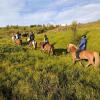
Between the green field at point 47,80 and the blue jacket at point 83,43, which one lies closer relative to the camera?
the green field at point 47,80

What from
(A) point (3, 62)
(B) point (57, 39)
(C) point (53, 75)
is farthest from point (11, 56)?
(B) point (57, 39)

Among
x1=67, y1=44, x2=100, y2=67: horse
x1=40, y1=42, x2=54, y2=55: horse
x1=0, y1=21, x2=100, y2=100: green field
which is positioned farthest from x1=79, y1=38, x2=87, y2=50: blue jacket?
x1=40, y1=42, x2=54, y2=55: horse

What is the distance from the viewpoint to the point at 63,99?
1427cm

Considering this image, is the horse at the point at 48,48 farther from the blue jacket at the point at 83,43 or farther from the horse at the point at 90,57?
the horse at the point at 90,57

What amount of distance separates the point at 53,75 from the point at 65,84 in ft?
3.89

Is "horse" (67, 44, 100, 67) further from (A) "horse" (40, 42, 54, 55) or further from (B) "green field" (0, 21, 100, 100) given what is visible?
(A) "horse" (40, 42, 54, 55)

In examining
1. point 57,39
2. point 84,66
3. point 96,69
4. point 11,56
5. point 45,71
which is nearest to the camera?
point 45,71

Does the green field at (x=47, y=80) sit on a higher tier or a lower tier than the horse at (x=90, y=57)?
lower

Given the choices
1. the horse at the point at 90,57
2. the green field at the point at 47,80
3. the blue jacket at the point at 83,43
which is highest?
the blue jacket at the point at 83,43


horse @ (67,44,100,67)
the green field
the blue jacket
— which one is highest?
the blue jacket

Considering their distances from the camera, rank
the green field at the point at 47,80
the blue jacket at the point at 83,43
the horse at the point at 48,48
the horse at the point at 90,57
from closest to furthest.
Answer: the green field at the point at 47,80
the horse at the point at 90,57
the blue jacket at the point at 83,43
the horse at the point at 48,48

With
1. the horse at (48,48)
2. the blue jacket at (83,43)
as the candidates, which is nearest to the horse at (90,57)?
the blue jacket at (83,43)

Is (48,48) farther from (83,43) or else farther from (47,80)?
(47,80)

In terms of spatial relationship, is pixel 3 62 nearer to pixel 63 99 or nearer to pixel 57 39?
pixel 63 99
